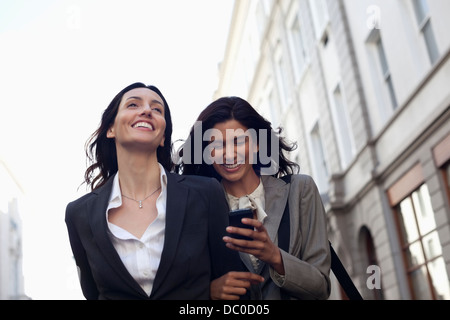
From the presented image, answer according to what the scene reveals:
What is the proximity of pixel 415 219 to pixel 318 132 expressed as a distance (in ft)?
25.9

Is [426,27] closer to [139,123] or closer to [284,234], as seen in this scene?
[284,234]

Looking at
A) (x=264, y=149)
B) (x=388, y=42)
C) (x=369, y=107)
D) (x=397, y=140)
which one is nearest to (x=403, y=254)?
(x=397, y=140)

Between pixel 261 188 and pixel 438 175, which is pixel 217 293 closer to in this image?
pixel 261 188

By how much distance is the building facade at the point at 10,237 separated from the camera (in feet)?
110

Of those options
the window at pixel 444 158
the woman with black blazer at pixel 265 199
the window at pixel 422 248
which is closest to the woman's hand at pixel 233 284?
the woman with black blazer at pixel 265 199

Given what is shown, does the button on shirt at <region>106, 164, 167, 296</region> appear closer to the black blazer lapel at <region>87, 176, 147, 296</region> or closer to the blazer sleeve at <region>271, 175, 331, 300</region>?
the black blazer lapel at <region>87, 176, 147, 296</region>

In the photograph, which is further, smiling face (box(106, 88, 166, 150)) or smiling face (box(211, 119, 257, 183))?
smiling face (box(211, 119, 257, 183))

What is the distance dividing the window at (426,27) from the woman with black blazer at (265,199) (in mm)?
9503

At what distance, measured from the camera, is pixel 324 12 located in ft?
57.6

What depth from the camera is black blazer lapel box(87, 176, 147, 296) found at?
1.63m

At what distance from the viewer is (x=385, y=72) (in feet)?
45.9

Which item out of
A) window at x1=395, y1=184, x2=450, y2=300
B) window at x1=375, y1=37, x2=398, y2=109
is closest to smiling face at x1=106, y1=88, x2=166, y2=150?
window at x1=395, y1=184, x2=450, y2=300

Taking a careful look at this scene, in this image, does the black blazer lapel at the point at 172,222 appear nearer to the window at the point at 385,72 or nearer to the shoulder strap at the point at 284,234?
the shoulder strap at the point at 284,234

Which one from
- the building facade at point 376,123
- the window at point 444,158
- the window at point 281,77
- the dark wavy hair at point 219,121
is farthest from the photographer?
the window at point 281,77
